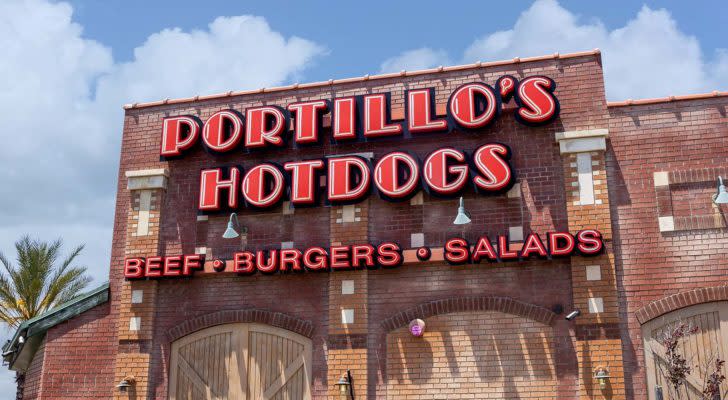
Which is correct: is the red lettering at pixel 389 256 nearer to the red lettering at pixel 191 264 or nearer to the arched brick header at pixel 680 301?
the red lettering at pixel 191 264

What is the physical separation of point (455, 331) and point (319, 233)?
4198 millimetres

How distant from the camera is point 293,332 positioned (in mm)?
19078

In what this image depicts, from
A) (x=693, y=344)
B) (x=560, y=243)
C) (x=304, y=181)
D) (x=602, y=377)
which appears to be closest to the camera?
(x=602, y=377)

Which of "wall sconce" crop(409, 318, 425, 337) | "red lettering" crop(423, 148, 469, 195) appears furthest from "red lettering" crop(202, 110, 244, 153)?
"wall sconce" crop(409, 318, 425, 337)

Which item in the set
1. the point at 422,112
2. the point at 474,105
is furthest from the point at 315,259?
the point at 474,105

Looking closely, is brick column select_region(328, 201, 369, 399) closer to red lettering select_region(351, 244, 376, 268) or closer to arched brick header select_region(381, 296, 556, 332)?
red lettering select_region(351, 244, 376, 268)

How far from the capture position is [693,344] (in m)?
16.8

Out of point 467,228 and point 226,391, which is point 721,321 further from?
point 226,391

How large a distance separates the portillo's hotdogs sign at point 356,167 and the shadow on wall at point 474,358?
157cm

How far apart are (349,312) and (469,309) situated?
284 centimetres

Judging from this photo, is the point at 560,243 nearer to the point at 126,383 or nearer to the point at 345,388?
the point at 345,388

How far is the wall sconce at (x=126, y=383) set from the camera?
19.3 meters

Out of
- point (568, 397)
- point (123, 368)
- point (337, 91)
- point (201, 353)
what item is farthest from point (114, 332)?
point (568, 397)

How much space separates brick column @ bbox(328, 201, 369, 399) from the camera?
719 inches
